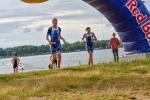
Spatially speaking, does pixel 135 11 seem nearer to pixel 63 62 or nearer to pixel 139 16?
pixel 139 16

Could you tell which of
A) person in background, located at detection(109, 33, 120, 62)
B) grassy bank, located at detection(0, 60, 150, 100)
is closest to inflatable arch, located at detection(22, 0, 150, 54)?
person in background, located at detection(109, 33, 120, 62)

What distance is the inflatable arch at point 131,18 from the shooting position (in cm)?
1953

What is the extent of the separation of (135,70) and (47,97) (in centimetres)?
418

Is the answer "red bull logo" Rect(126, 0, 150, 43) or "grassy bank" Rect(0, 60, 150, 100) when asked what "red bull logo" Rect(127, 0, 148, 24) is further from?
"grassy bank" Rect(0, 60, 150, 100)

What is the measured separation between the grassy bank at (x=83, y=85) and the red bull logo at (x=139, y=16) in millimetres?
6875

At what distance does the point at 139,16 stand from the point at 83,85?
1007cm

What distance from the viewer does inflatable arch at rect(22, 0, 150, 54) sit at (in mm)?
19531

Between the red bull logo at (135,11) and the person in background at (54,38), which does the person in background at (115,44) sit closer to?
the red bull logo at (135,11)

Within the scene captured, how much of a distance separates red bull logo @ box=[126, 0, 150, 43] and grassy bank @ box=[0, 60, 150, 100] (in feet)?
22.6

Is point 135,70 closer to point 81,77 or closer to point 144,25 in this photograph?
point 81,77

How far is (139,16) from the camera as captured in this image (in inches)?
780

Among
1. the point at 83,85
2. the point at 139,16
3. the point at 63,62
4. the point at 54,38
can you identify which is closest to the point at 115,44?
the point at 139,16

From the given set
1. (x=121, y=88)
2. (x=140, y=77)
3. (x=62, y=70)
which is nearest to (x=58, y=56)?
(x=62, y=70)

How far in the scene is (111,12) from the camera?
65.8 feet
